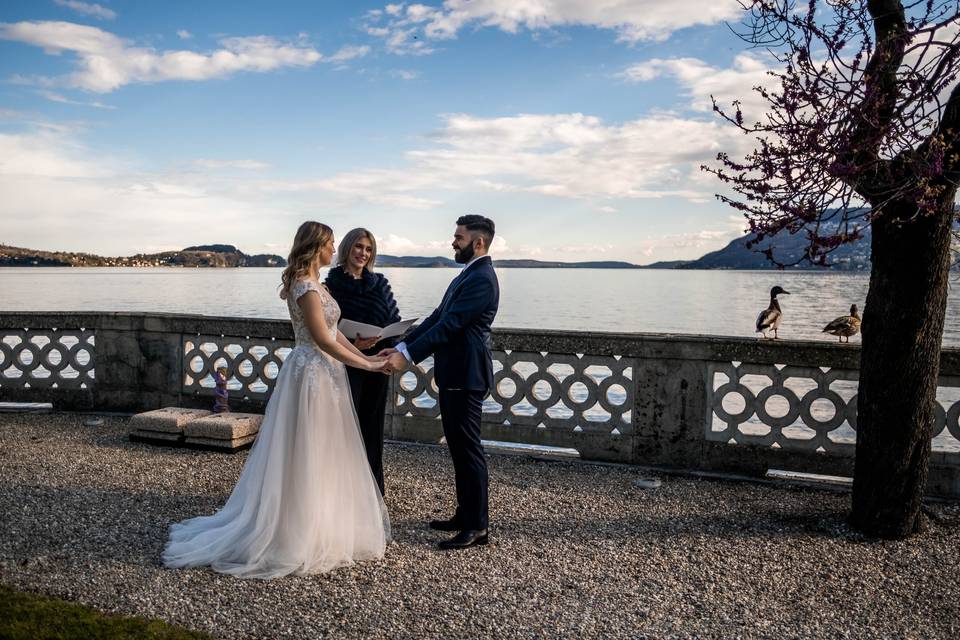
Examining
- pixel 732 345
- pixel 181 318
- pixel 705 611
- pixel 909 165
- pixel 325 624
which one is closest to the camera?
pixel 325 624

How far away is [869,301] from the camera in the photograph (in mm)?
5535

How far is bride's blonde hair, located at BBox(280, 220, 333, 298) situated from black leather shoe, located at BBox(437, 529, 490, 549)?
79.1 inches

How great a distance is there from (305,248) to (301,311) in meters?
0.44

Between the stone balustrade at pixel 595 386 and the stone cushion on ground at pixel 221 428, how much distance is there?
0.71 metres

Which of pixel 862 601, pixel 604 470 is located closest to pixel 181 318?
pixel 604 470

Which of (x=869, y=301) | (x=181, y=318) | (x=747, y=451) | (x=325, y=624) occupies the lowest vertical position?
(x=325, y=624)

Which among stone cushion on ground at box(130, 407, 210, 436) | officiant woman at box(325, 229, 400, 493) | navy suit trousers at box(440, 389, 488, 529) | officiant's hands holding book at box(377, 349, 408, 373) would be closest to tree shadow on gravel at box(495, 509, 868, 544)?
navy suit trousers at box(440, 389, 488, 529)

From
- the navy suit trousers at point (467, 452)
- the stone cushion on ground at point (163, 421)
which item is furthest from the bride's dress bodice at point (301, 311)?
the stone cushion on ground at point (163, 421)

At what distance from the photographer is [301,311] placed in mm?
5211

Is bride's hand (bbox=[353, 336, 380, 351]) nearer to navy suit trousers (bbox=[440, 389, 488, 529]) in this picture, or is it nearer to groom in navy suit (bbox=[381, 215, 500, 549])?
groom in navy suit (bbox=[381, 215, 500, 549])

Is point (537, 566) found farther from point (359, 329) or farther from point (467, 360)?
point (359, 329)

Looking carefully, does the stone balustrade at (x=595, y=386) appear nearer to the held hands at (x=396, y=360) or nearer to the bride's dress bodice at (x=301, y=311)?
the held hands at (x=396, y=360)

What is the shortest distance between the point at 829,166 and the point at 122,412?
8374mm

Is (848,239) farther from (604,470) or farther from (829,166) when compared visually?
(604,470)
